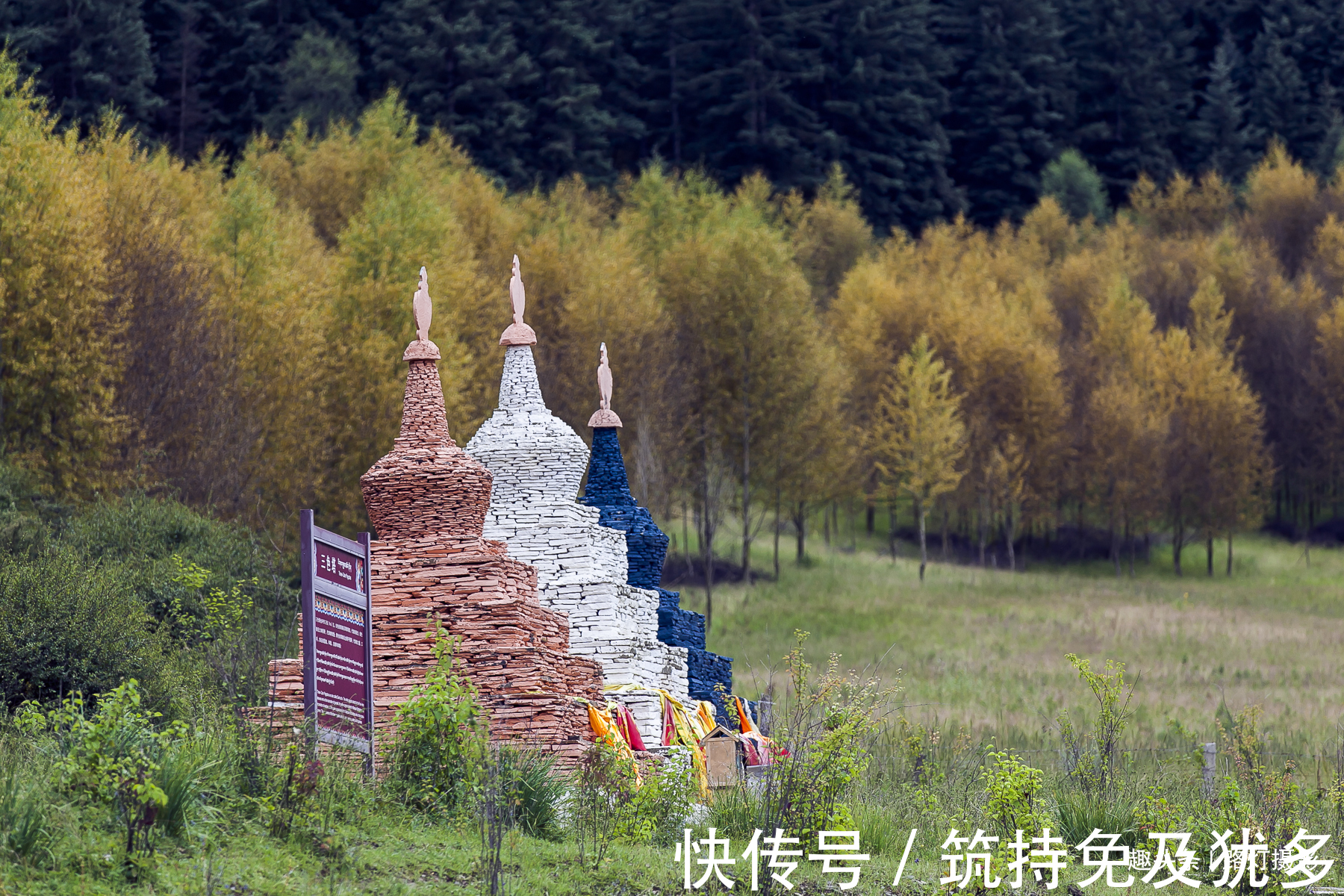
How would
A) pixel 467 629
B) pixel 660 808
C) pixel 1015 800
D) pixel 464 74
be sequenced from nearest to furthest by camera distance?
1. pixel 1015 800
2. pixel 660 808
3. pixel 467 629
4. pixel 464 74

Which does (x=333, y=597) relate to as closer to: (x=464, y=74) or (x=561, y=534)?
(x=561, y=534)

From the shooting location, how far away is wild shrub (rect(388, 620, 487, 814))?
38.3ft

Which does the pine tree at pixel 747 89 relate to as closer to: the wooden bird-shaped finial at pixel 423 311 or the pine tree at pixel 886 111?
the pine tree at pixel 886 111

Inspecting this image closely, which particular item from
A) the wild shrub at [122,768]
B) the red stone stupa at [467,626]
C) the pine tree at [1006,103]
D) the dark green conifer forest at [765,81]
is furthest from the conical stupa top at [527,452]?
the pine tree at [1006,103]

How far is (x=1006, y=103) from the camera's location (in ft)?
297

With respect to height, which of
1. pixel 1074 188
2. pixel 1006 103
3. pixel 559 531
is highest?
pixel 1006 103

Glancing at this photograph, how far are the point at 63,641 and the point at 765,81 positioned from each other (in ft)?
225

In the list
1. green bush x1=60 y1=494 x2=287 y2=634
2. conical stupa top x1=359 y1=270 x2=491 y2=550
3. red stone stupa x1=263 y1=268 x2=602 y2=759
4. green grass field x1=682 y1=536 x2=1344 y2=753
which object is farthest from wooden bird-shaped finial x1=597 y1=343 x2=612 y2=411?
red stone stupa x1=263 y1=268 x2=602 y2=759

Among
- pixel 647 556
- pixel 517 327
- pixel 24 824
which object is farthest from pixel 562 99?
pixel 24 824

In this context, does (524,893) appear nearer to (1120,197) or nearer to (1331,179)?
(1331,179)

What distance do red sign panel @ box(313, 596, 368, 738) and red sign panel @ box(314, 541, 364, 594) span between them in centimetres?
8

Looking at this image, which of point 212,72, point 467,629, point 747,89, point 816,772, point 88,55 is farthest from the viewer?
point 747,89

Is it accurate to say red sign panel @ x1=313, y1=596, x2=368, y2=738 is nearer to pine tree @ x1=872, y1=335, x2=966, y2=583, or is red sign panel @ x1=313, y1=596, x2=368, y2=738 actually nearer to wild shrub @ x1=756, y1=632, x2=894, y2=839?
wild shrub @ x1=756, y1=632, x2=894, y2=839

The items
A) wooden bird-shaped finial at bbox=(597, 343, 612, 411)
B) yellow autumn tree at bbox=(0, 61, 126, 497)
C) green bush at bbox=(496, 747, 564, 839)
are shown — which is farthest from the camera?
yellow autumn tree at bbox=(0, 61, 126, 497)
